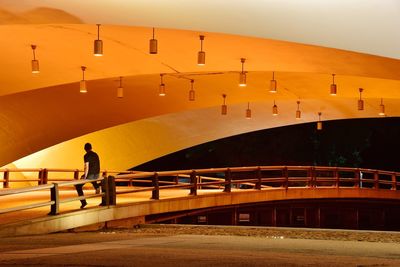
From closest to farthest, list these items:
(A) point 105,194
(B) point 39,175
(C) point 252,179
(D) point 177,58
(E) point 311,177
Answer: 1. (A) point 105,194
2. (D) point 177,58
3. (C) point 252,179
4. (B) point 39,175
5. (E) point 311,177

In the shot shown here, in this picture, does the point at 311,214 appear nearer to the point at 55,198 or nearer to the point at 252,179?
the point at 252,179

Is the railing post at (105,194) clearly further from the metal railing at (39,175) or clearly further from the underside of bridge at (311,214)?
the metal railing at (39,175)

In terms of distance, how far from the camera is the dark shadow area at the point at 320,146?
111 feet

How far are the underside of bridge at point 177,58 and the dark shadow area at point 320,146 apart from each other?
29.4 ft

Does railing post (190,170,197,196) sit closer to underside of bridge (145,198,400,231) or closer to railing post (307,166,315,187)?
underside of bridge (145,198,400,231)

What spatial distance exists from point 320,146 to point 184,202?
18578mm

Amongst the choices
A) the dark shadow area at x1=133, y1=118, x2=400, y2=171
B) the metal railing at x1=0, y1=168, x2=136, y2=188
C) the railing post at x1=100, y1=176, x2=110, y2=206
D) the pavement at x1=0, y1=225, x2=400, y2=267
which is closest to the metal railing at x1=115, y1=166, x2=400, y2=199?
the railing post at x1=100, y1=176, x2=110, y2=206

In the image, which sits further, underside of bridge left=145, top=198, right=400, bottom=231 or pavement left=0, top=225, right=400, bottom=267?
underside of bridge left=145, top=198, right=400, bottom=231

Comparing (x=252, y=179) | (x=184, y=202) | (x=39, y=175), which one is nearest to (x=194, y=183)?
(x=184, y=202)

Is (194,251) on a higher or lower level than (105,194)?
lower

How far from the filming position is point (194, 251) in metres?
9.10

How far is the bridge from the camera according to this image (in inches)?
509

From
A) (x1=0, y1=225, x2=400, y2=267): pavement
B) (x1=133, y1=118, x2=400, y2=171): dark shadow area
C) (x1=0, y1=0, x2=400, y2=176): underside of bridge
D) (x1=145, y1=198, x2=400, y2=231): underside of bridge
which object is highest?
(x1=0, y1=0, x2=400, y2=176): underside of bridge

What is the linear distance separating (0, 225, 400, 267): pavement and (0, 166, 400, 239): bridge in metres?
0.72
